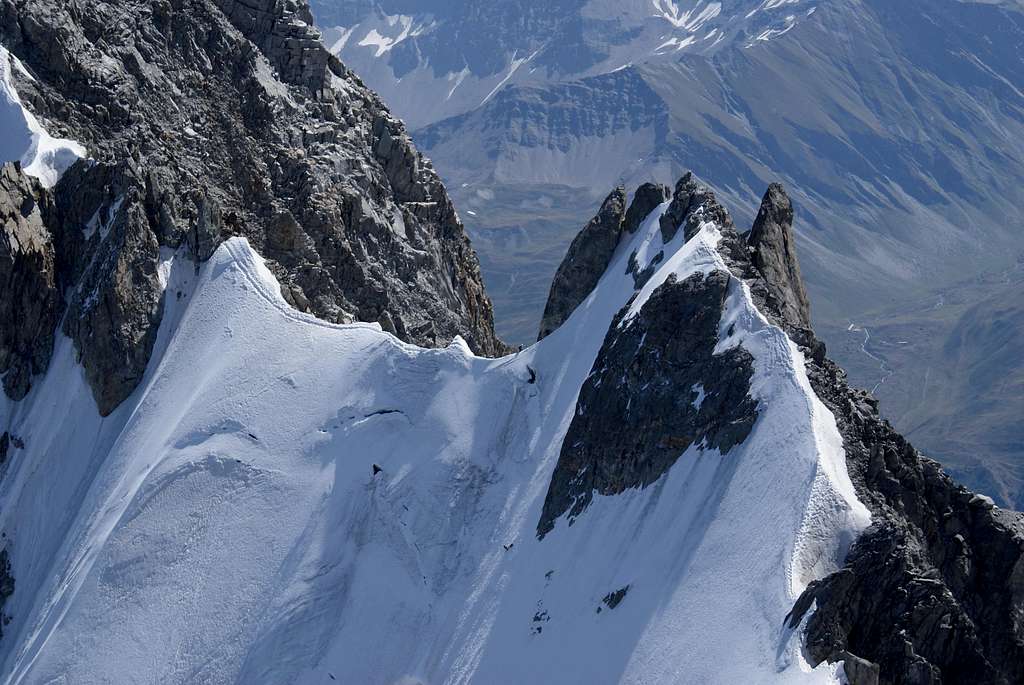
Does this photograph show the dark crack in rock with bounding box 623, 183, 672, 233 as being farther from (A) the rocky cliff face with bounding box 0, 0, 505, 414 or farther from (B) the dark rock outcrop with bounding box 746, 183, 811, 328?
(A) the rocky cliff face with bounding box 0, 0, 505, 414

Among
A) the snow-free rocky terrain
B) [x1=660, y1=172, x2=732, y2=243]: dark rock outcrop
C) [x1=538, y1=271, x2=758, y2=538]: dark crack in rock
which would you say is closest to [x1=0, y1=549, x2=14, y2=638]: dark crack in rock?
the snow-free rocky terrain

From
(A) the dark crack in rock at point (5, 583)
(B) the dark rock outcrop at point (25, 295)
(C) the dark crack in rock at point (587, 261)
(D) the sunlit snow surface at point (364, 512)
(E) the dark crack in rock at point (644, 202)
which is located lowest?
(A) the dark crack in rock at point (5, 583)

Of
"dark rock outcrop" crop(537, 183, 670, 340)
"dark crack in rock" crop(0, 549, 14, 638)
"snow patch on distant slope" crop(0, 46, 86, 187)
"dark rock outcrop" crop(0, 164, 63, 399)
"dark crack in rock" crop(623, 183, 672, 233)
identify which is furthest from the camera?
"snow patch on distant slope" crop(0, 46, 86, 187)

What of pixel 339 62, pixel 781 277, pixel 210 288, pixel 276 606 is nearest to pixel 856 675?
pixel 781 277

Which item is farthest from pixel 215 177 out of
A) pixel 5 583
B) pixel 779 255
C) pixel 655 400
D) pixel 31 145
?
pixel 655 400

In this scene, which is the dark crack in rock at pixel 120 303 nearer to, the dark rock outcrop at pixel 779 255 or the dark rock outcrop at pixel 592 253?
the dark rock outcrop at pixel 592 253

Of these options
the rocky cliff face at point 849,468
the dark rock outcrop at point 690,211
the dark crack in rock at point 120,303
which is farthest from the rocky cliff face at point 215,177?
the rocky cliff face at point 849,468
